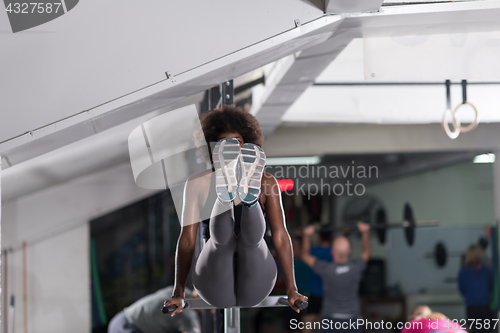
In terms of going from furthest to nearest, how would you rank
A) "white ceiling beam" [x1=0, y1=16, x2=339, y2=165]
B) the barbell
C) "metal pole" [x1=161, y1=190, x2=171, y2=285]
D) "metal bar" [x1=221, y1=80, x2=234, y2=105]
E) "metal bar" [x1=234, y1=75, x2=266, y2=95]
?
"metal pole" [x1=161, y1=190, x2=171, y2=285]
the barbell
"metal bar" [x1=234, y1=75, x2=266, y2=95]
"metal bar" [x1=221, y1=80, x2=234, y2=105]
"white ceiling beam" [x1=0, y1=16, x2=339, y2=165]

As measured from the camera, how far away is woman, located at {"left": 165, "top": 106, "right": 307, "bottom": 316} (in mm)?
894

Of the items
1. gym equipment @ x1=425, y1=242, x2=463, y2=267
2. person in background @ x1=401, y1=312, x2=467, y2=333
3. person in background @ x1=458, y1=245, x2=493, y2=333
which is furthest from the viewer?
gym equipment @ x1=425, y1=242, x2=463, y2=267

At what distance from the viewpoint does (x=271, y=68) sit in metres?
1.57

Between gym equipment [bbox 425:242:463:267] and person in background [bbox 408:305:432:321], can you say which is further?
gym equipment [bbox 425:242:463:267]

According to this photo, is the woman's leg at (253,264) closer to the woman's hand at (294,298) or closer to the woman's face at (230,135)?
the woman's hand at (294,298)

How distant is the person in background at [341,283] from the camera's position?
194 centimetres

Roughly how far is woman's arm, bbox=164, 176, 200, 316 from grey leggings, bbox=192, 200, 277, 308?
27mm

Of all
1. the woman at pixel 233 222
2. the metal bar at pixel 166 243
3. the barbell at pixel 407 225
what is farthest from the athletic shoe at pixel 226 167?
the metal bar at pixel 166 243

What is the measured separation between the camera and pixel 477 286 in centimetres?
280

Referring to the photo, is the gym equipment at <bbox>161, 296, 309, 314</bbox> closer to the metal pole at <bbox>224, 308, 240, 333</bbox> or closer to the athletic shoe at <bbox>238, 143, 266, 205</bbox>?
the metal pole at <bbox>224, 308, 240, 333</bbox>

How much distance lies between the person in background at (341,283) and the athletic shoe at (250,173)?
0.95 metres

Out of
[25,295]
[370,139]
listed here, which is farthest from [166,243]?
[370,139]

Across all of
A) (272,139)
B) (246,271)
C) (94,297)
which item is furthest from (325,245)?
(94,297)

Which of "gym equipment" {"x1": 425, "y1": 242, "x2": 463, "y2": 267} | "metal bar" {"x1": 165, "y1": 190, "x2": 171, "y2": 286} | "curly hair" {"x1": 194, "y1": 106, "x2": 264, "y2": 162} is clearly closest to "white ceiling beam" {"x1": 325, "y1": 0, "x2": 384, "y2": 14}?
"curly hair" {"x1": 194, "y1": 106, "x2": 264, "y2": 162}
